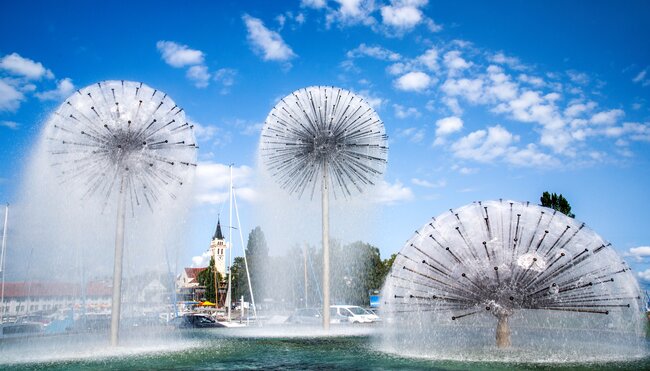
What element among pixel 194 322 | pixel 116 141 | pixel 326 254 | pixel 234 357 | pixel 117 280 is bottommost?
pixel 194 322

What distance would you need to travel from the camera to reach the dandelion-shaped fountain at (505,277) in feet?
51.1

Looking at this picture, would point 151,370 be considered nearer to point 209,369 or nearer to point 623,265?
point 209,369

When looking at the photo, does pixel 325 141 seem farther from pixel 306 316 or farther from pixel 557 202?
pixel 557 202

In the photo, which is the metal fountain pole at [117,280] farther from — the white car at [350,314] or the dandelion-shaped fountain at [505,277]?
the white car at [350,314]

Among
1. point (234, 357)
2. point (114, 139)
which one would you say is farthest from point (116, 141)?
Answer: point (234, 357)

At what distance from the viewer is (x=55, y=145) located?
19516 mm

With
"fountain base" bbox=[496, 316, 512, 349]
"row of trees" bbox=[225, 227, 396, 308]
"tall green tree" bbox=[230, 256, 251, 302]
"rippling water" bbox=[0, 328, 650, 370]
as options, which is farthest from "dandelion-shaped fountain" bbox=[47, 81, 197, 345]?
"tall green tree" bbox=[230, 256, 251, 302]

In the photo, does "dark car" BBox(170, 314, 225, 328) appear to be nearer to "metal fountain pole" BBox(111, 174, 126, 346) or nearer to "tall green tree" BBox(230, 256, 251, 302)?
"metal fountain pole" BBox(111, 174, 126, 346)

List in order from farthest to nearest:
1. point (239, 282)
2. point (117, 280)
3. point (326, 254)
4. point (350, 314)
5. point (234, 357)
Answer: point (239, 282), point (350, 314), point (326, 254), point (117, 280), point (234, 357)

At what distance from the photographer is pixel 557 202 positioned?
38.9 metres

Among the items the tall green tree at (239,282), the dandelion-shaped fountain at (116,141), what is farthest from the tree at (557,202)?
the tall green tree at (239,282)

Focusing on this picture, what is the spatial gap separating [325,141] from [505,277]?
40.0 feet

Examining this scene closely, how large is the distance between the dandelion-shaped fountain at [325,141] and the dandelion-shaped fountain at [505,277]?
317 inches

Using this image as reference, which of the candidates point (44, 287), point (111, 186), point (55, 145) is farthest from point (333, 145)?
point (44, 287)
